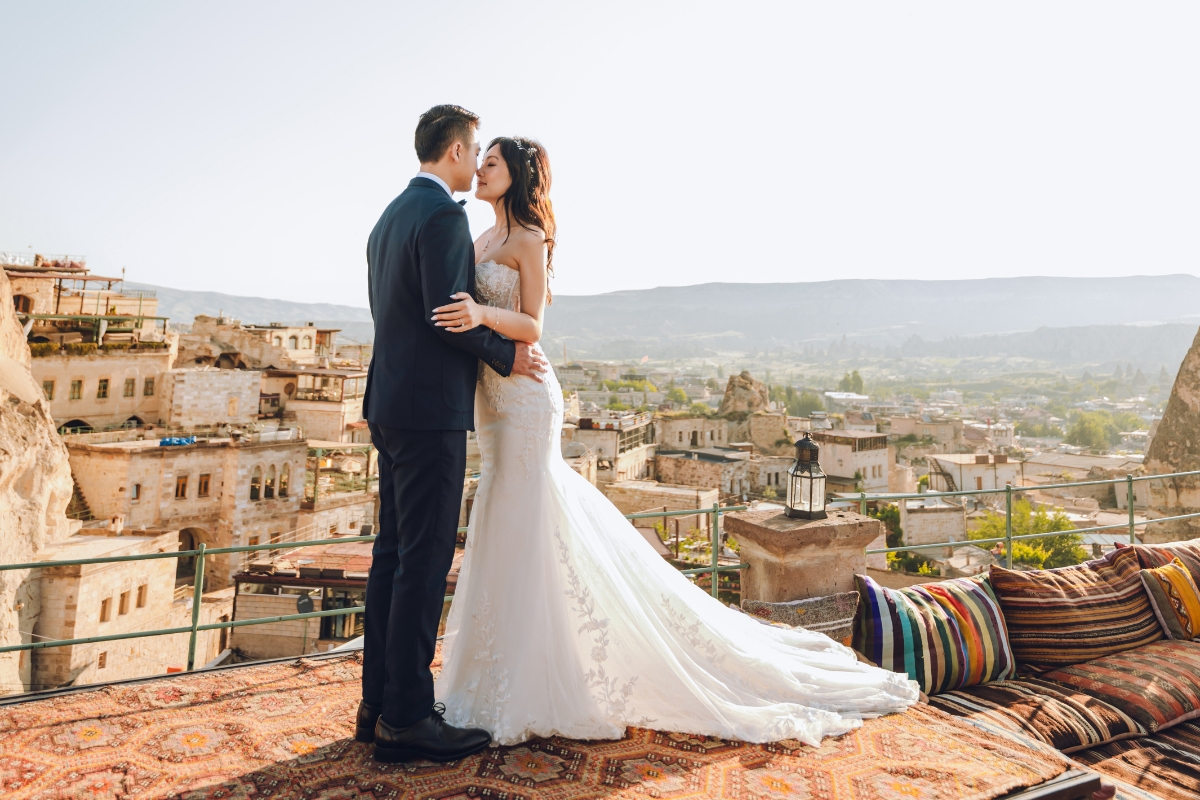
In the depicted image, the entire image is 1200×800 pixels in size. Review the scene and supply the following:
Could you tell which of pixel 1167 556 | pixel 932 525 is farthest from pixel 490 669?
pixel 932 525

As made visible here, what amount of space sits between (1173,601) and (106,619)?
1898cm

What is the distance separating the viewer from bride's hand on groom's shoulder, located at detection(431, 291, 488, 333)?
208 cm

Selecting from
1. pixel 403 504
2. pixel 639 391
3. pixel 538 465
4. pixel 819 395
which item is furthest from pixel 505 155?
pixel 819 395

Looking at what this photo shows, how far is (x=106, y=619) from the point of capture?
1628 cm

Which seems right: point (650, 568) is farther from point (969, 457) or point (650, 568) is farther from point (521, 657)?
point (969, 457)

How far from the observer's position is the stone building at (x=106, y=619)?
15805 mm

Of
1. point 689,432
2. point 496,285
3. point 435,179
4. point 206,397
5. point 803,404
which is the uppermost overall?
point 803,404

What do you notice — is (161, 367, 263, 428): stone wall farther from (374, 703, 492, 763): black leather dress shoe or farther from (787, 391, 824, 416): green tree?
(787, 391, 824, 416): green tree

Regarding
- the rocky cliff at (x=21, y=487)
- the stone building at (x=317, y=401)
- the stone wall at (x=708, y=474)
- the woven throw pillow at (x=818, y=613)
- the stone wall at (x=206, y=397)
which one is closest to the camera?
the woven throw pillow at (x=818, y=613)

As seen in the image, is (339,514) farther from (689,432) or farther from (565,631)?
(689,432)

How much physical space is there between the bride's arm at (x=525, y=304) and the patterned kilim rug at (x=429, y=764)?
126 cm

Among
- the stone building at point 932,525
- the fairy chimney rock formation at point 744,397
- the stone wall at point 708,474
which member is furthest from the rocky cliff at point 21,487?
the fairy chimney rock formation at point 744,397

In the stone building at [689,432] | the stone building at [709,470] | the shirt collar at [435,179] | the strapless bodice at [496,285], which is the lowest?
the stone building at [709,470]

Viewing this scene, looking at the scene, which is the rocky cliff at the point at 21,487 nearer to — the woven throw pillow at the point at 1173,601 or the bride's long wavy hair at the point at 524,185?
the bride's long wavy hair at the point at 524,185
